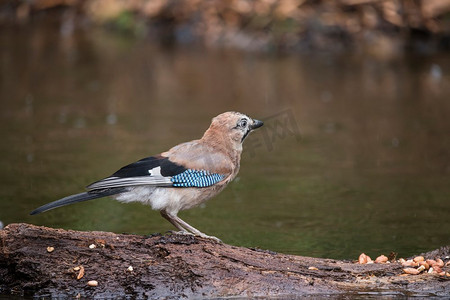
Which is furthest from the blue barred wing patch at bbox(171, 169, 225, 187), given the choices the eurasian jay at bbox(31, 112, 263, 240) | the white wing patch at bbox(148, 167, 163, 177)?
the white wing patch at bbox(148, 167, 163, 177)

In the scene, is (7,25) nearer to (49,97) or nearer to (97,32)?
(97,32)

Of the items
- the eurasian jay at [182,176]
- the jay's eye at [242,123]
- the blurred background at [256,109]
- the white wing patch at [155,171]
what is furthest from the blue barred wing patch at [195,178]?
the blurred background at [256,109]

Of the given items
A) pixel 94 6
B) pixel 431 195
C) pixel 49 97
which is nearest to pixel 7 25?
pixel 94 6

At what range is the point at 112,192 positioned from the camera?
6.33 meters

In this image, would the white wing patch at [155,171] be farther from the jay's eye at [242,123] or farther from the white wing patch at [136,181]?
the jay's eye at [242,123]

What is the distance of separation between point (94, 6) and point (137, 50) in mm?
3854

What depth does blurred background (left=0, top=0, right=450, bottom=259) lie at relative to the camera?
891cm

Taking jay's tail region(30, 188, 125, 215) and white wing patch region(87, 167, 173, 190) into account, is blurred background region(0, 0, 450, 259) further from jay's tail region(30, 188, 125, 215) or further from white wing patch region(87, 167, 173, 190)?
jay's tail region(30, 188, 125, 215)

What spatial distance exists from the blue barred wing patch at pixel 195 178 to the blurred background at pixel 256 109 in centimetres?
144

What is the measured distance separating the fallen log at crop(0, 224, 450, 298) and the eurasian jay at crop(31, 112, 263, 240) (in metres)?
0.36

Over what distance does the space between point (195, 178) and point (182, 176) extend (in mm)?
120

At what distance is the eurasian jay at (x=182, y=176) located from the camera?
6.34 meters

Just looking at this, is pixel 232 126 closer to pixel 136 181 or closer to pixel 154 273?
pixel 136 181

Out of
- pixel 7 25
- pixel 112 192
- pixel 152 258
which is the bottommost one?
pixel 152 258
